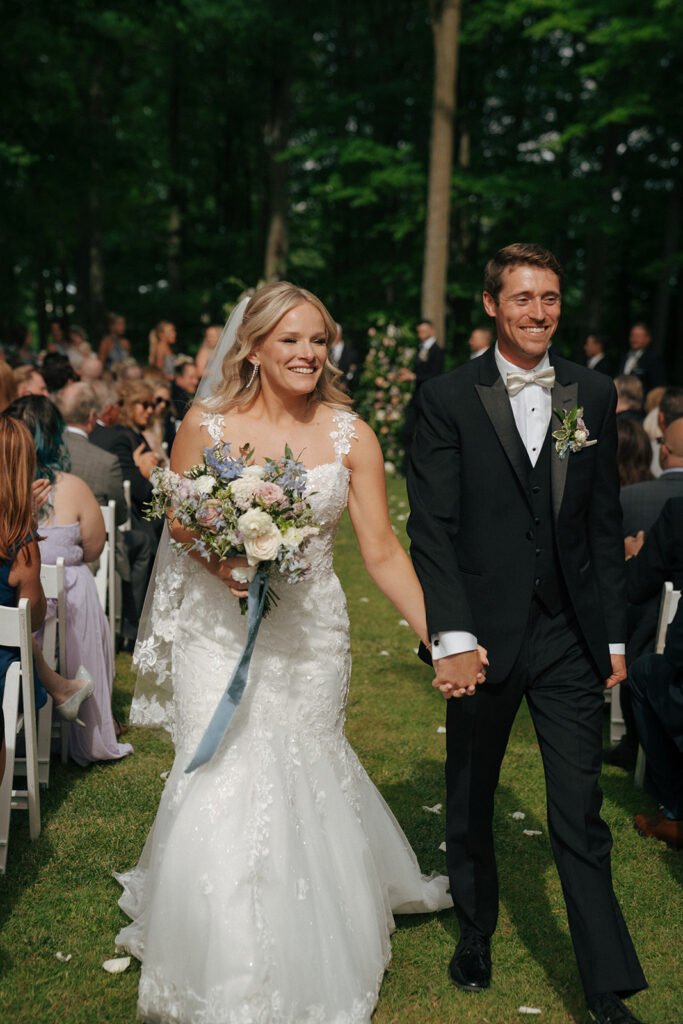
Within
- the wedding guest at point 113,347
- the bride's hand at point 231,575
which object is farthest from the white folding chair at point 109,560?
the wedding guest at point 113,347

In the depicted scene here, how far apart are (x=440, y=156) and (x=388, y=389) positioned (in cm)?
414

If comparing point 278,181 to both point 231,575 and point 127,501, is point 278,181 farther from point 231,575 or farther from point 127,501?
point 231,575

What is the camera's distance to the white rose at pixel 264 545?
364 centimetres

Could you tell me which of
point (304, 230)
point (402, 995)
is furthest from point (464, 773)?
point (304, 230)

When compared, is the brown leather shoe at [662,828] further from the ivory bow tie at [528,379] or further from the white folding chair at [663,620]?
the ivory bow tie at [528,379]

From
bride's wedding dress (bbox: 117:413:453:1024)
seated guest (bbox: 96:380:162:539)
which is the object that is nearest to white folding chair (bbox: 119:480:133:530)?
seated guest (bbox: 96:380:162:539)

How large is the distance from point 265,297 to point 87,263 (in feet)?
90.3

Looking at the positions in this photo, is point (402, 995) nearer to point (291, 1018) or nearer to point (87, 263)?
point (291, 1018)

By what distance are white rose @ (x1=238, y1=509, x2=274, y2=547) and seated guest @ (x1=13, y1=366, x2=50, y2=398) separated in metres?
6.20

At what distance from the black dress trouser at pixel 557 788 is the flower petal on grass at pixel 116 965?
1244 millimetres

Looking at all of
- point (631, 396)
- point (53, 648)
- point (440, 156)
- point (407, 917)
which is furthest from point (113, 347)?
point (407, 917)

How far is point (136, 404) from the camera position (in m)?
9.22

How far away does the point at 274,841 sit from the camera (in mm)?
3734

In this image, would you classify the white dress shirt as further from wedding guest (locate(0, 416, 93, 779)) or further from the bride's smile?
wedding guest (locate(0, 416, 93, 779))
